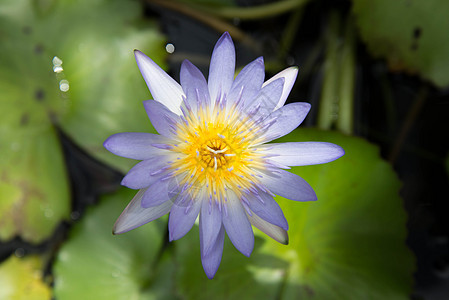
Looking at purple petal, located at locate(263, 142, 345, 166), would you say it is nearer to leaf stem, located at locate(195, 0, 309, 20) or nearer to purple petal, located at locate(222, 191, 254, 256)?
purple petal, located at locate(222, 191, 254, 256)

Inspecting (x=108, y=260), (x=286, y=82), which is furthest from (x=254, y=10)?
(x=108, y=260)

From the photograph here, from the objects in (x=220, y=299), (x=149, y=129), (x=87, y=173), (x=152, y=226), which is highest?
(x=149, y=129)

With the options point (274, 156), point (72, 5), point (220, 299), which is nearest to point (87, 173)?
point (72, 5)

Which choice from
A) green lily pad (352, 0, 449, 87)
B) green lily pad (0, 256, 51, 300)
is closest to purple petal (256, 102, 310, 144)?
green lily pad (352, 0, 449, 87)

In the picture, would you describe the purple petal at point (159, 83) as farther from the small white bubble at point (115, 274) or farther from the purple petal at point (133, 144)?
the small white bubble at point (115, 274)

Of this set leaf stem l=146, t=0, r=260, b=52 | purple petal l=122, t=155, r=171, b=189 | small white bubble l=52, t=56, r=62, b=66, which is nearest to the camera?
purple petal l=122, t=155, r=171, b=189

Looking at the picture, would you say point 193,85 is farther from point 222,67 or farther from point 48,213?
point 48,213

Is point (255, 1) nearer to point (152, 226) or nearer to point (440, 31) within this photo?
point (440, 31)
